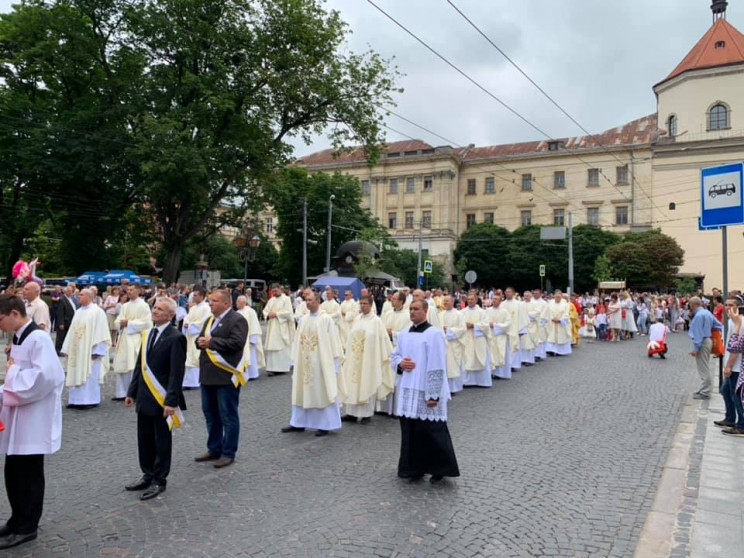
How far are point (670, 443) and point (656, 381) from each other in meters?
5.81

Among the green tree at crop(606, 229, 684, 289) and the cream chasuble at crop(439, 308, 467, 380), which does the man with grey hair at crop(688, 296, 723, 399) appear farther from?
the green tree at crop(606, 229, 684, 289)

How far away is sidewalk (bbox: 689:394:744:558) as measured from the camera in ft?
14.4

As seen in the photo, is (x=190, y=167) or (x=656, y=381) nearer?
(x=656, y=381)

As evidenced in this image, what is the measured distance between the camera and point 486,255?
61688mm

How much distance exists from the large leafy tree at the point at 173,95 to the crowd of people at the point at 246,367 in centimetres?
1282

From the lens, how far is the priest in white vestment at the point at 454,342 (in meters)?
11.2

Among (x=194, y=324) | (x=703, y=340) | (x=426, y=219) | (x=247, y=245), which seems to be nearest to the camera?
(x=703, y=340)

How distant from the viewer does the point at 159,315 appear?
5547 millimetres

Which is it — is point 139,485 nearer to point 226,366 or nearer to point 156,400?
point 156,400

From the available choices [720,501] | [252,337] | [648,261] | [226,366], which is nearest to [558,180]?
[648,261]

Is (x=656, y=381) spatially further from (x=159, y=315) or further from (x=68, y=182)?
(x=68, y=182)

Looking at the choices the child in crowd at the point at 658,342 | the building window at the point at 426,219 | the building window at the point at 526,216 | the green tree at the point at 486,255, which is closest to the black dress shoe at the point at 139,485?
the child in crowd at the point at 658,342

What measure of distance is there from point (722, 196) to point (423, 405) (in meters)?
4.92

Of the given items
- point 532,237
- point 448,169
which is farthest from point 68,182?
point 448,169
